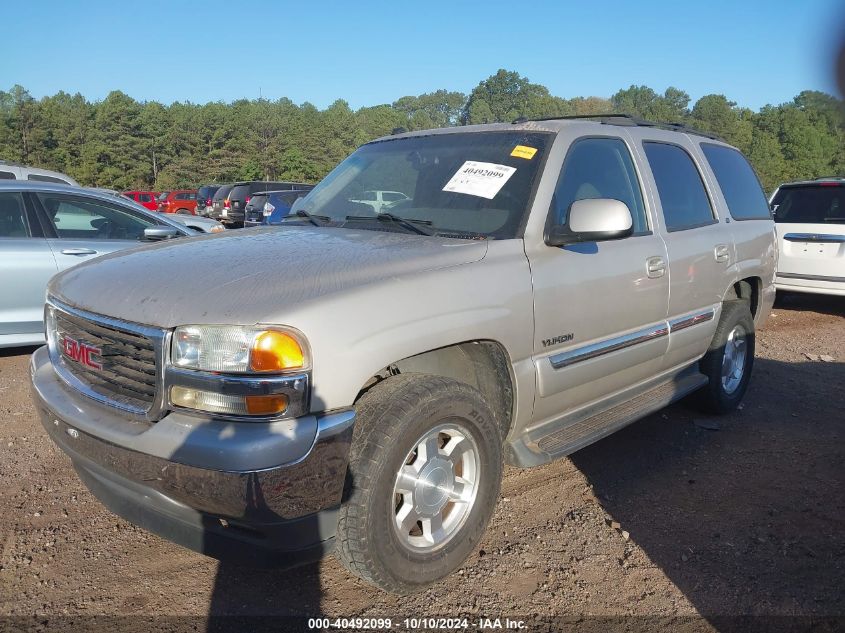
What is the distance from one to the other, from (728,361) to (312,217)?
3190mm

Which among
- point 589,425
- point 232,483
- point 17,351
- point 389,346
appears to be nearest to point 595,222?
point 589,425

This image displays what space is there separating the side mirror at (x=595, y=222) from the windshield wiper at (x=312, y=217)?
1260mm

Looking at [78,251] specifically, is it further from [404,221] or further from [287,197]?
[287,197]

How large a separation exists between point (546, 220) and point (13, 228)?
15.9 feet

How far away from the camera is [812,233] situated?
27.5 feet

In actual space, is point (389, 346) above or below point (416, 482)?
above

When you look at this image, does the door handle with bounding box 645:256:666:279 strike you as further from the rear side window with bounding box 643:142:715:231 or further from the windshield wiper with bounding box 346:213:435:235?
the windshield wiper with bounding box 346:213:435:235

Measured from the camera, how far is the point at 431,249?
2.86m

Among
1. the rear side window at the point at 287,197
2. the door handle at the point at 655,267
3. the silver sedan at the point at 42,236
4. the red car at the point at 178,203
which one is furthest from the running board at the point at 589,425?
the red car at the point at 178,203

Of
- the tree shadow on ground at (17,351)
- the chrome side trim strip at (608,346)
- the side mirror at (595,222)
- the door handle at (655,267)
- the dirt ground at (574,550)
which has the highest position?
the side mirror at (595,222)

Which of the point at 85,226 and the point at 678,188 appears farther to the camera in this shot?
the point at 85,226

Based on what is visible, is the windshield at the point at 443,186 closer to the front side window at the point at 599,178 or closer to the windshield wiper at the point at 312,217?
the windshield wiper at the point at 312,217

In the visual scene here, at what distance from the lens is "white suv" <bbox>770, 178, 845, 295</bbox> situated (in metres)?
8.20

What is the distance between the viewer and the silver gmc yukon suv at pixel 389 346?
220 centimetres
